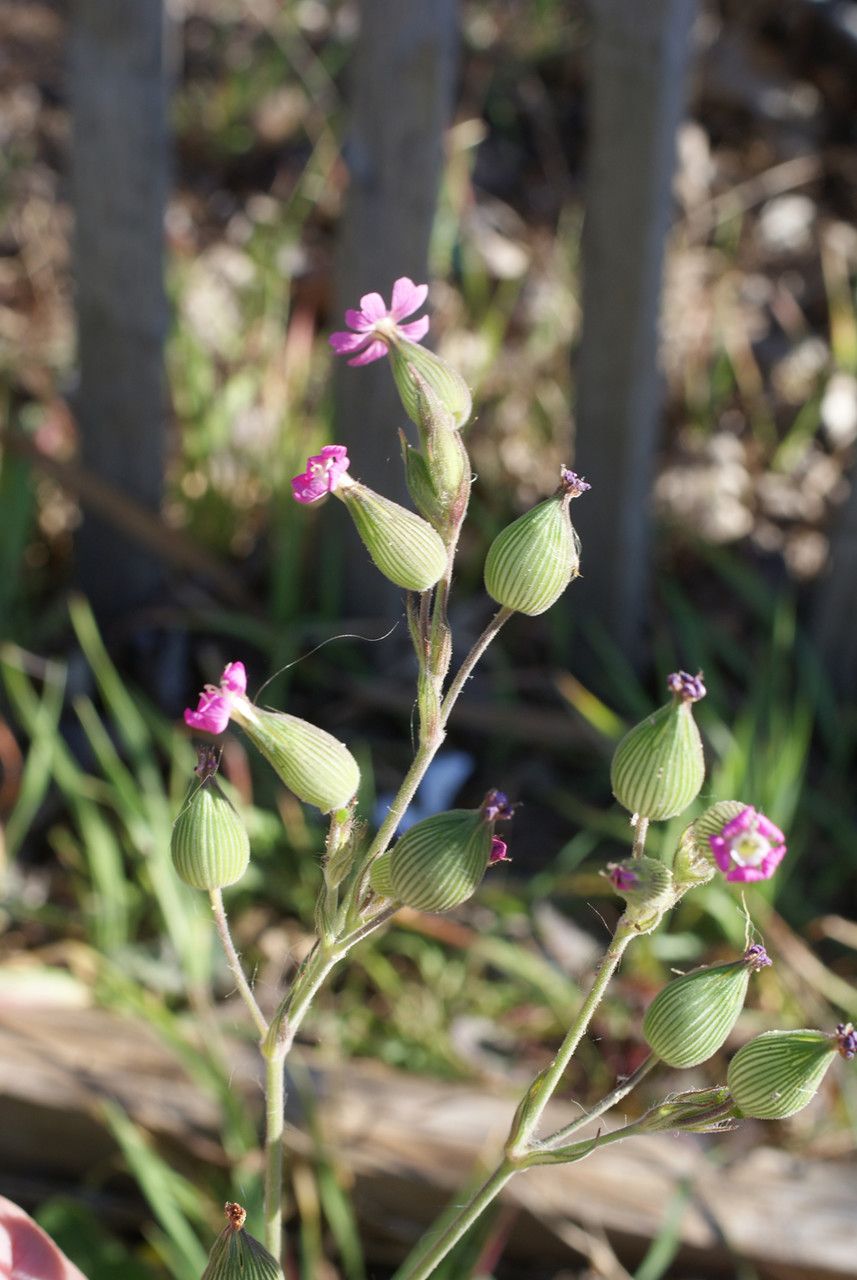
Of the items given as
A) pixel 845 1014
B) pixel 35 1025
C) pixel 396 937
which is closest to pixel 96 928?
pixel 35 1025

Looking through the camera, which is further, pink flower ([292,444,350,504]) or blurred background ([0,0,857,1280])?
blurred background ([0,0,857,1280])

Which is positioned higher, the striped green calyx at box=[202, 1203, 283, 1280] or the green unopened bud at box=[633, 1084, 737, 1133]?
the green unopened bud at box=[633, 1084, 737, 1133]

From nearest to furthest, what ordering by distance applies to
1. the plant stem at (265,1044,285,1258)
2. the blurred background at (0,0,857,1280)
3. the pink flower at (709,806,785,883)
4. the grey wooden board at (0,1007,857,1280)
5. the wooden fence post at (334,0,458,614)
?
the pink flower at (709,806,785,883)
the plant stem at (265,1044,285,1258)
the grey wooden board at (0,1007,857,1280)
the blurred background at (0,0,857,1280)
the wooden fence post at (334,0,458,614)

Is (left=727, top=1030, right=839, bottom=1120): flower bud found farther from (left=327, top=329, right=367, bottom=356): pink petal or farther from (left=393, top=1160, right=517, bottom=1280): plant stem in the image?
(left=327, top=329, right=367, bottom=356): pink petal

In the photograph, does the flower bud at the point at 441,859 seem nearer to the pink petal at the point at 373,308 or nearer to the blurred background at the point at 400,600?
the pink petal at the point at 373,308

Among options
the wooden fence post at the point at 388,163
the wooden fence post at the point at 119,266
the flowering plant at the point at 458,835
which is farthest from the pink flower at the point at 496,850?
the wooden fence post at the point at 119,266

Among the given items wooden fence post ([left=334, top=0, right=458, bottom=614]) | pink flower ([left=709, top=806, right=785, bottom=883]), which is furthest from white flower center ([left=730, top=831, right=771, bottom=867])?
wooden fence post ([left=334, top=0, right=458, bottom=614])

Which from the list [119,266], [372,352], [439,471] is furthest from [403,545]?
[119,266]
